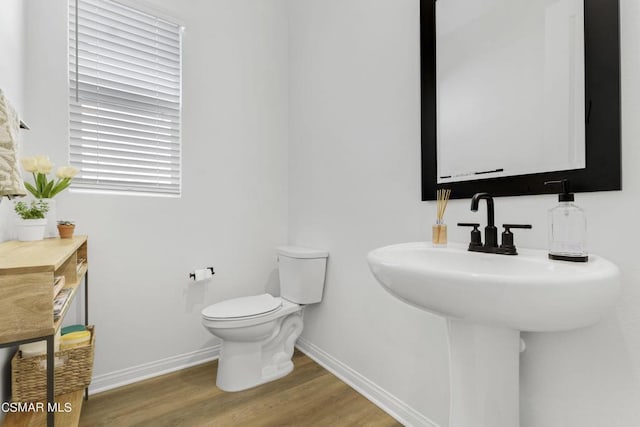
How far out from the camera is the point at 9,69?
1277mm

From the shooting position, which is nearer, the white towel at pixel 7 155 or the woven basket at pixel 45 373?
the white towel at pixel 7 155

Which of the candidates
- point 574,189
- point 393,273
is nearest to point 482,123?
point 574,189

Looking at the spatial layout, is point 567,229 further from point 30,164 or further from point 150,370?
point 150,370

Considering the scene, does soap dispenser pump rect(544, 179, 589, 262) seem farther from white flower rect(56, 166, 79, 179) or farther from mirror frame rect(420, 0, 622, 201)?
white flower rect(56, 166, 79, 179)

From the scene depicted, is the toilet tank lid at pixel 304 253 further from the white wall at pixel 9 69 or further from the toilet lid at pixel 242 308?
the white wall at pixel 9 69

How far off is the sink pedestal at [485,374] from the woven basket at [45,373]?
5.17ft

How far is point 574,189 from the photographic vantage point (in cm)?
95

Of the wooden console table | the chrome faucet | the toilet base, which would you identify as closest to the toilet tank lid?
the toilet base

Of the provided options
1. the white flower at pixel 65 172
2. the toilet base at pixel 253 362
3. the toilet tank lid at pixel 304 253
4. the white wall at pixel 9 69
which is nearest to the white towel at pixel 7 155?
the white wall at pixel 9 69

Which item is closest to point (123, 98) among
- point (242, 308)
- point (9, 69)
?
point (9, 69)

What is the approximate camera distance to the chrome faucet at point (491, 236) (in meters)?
0.98

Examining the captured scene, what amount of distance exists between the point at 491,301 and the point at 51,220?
192 cm

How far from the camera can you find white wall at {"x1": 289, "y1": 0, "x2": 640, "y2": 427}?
87 centimetres

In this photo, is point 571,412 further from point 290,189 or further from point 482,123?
point 290,189
